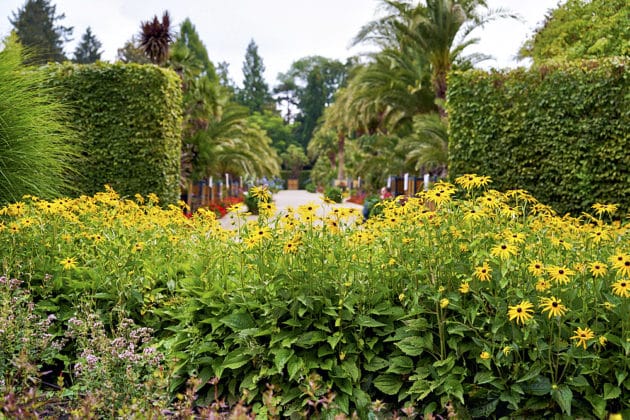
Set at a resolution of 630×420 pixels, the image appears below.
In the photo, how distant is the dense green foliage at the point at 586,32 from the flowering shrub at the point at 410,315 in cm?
1093

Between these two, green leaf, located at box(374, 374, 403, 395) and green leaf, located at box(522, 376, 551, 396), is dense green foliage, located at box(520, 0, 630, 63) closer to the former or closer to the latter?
green leaf, located at box(522, 376, 551, 396)

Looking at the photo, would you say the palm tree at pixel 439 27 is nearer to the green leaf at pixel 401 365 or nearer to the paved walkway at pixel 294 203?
the paved walkway at pixel 294 203

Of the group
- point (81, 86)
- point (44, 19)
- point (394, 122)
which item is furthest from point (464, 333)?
point (44, 19)

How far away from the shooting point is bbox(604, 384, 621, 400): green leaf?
228 cm

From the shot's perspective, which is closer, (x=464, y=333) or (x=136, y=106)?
(x=464, y=333)

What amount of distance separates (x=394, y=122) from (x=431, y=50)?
4869mm

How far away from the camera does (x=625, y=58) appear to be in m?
7.79

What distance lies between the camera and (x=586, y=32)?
14398 mm

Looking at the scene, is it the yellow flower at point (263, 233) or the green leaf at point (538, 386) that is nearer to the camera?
the green leaf at point (538, 386)

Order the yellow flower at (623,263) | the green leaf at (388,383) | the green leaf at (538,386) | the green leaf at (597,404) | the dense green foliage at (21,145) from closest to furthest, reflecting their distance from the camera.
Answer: the yellow flower at (623,263)
the green leaf at (597,404)
the green leaf at (538,386)
the green leaf at (388,383)
the dense green foliage at (21,145)

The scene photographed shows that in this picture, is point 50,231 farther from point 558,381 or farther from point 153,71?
point 153,71

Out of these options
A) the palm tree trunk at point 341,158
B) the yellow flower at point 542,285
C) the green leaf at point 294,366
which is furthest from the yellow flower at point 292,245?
the palm tree trunk at point 341,158

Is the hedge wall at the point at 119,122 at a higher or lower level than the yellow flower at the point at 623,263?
higher

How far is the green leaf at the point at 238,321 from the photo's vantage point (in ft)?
9.09
